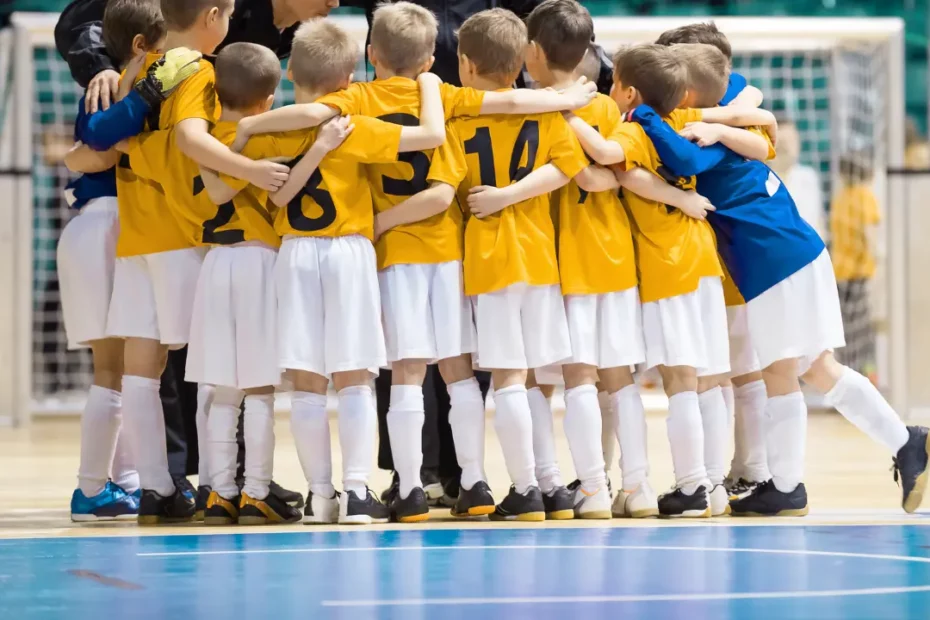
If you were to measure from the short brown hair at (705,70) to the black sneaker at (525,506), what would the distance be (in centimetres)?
122

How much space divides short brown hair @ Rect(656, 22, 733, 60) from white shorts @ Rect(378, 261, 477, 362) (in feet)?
3.53

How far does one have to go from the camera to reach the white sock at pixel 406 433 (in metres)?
3.66

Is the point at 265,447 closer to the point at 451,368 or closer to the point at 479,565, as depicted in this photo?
the point at 451,368

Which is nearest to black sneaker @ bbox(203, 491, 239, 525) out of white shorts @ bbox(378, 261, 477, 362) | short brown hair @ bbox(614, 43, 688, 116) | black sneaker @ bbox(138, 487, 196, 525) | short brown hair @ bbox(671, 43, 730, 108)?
black sneaker @ bbox(138, 487, 196, 525)

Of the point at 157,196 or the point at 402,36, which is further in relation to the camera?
the point at 157,196

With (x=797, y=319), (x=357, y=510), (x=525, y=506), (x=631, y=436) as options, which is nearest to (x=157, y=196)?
(x=357, y=510)

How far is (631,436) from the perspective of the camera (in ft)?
12.4

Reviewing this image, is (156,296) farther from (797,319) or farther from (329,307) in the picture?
(797,319)

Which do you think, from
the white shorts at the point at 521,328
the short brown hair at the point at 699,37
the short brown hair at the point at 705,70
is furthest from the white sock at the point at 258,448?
the short brown hair at the point at 699,37

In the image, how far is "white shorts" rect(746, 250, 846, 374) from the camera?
3.83 m

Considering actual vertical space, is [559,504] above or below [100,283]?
below

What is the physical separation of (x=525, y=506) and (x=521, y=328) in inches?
18.2

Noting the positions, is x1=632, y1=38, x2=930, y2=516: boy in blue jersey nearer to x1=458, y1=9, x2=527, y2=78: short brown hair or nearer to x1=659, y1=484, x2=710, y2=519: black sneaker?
x1=659, y1=484, x2=710, y2=519: black sneaker

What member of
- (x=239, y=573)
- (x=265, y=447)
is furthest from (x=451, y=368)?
(x=239, y=573)
